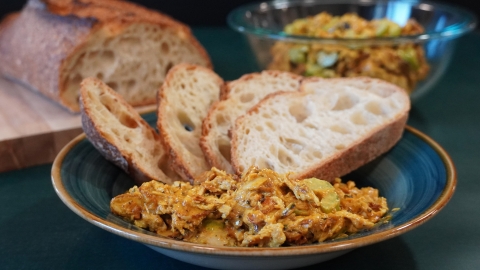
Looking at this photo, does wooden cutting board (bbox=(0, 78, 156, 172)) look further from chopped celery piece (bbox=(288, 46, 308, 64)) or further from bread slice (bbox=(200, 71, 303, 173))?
chopped celery piece (bbox=(288, 46, 308, 64))

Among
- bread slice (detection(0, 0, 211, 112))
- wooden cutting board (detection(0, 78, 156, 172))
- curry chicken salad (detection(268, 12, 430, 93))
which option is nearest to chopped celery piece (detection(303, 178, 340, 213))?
wooden cutting board (detection(0, 78, 156, 172))

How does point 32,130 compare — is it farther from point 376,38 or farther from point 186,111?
point 376,38

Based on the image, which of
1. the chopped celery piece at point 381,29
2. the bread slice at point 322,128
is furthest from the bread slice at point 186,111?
the chopped celery piece at point 381,29

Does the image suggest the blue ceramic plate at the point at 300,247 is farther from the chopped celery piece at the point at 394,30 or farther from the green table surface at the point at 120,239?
the chopped celery piece at the point at 394,30

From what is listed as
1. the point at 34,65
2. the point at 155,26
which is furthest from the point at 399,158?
the point at 34,65

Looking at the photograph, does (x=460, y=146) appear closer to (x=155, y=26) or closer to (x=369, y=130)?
(x=369, y=130)

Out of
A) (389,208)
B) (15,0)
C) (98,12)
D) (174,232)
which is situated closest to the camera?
(174,232)
